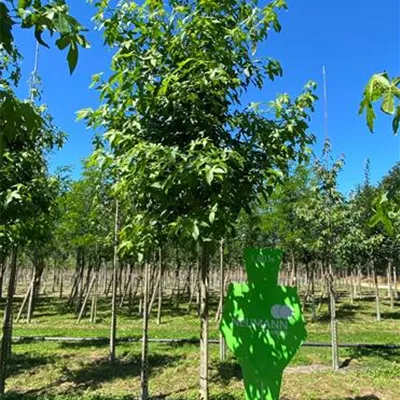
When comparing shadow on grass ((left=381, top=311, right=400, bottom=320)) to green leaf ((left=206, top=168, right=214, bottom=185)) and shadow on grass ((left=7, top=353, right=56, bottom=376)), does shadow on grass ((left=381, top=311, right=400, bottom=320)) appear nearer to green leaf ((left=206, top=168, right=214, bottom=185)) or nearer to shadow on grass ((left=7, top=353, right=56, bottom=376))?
shadow on grass ((left=7, top=353, right=56, bottom=376))

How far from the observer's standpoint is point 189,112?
A: 4.46 m

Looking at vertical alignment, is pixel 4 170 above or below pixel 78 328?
above

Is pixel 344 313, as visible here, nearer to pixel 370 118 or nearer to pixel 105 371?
pixel 105 371

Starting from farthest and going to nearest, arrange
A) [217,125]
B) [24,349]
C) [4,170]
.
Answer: [24,349] → [4,170] → [217,125]

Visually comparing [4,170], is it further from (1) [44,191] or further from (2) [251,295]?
(2) [251,295]

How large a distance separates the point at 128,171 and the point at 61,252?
22.5 metres

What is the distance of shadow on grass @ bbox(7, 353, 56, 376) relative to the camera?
980cm

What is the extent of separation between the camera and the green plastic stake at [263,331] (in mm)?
4266

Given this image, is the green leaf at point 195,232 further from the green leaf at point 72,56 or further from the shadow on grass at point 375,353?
the shadow on grass at point 375,353

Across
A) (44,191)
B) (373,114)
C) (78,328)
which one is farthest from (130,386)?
(78,328)

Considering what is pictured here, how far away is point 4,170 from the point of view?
570 centimetres

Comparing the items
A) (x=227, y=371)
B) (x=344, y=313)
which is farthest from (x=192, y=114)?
(x=344, y=313)

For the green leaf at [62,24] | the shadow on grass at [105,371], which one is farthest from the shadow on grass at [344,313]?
the green leaf at [62,24]

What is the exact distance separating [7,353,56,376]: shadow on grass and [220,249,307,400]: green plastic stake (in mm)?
7043
